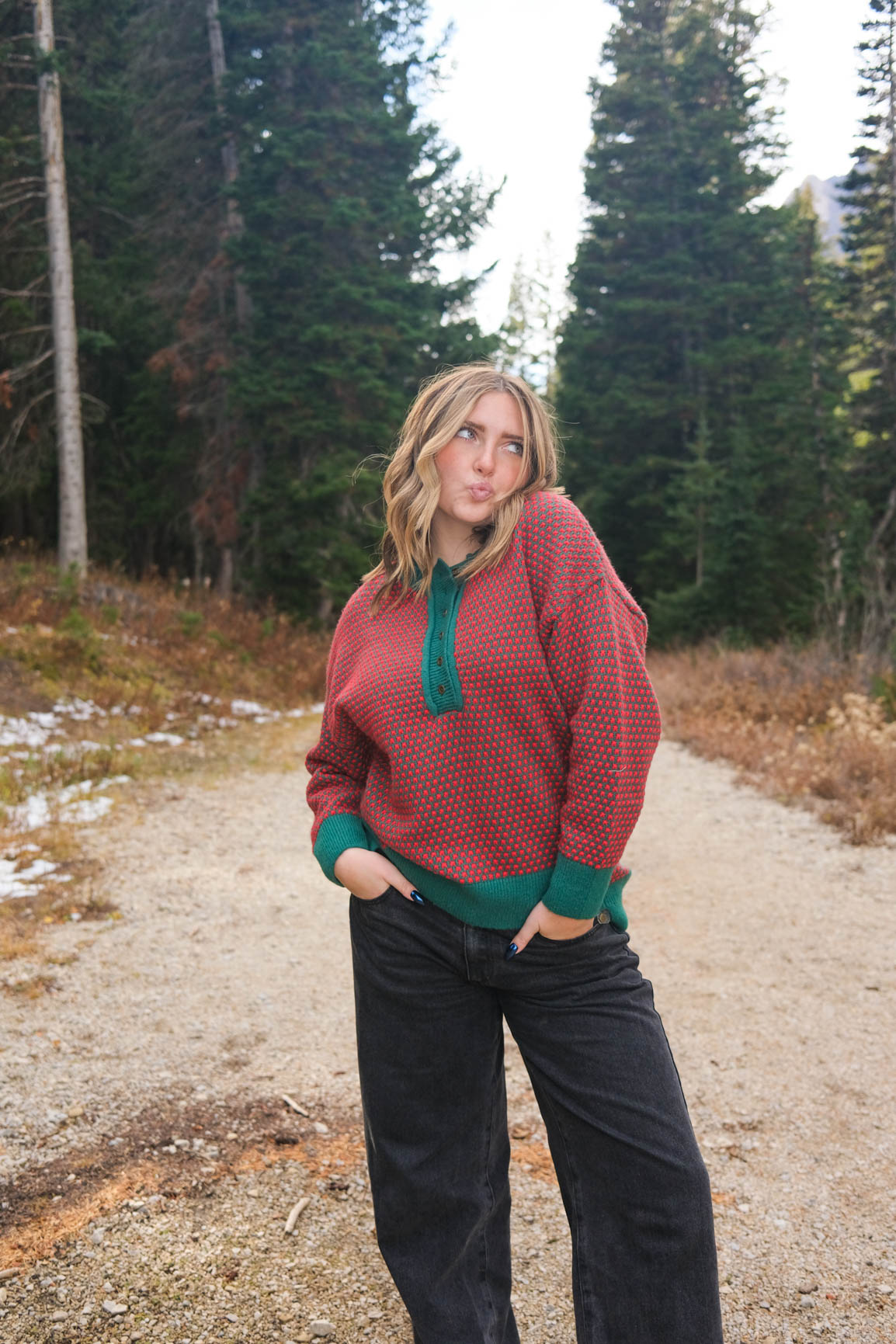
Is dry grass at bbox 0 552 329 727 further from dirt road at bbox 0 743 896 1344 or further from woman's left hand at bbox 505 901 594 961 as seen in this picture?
woman's left hand at bbox 505 901 594 961

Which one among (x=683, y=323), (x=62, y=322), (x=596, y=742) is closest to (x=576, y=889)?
(x=596, y=742)

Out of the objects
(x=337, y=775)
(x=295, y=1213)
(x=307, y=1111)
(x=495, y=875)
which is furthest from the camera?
(x=307, y=1111)

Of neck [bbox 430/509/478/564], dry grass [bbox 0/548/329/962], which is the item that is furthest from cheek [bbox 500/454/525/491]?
dry grass [bbox 0/548/329/962]

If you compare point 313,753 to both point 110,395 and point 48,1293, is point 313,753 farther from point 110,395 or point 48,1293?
point 110,395

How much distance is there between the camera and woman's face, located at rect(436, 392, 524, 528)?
6.18 ft

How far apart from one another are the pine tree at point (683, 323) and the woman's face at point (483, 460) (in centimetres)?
1552

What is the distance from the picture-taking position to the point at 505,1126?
209 centimetres

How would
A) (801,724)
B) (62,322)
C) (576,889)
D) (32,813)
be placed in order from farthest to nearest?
1. (62,322)
2. (801,724)
3. (32,813)
4. (576,889)

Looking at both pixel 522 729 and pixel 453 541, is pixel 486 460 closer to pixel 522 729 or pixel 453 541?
pixel 453 541

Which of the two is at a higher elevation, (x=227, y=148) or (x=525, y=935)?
(x=227, y=148)

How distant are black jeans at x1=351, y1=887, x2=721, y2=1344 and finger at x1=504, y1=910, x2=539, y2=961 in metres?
0.02

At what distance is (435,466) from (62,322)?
12.5 metres

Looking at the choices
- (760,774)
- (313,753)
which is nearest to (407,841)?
(313,753)

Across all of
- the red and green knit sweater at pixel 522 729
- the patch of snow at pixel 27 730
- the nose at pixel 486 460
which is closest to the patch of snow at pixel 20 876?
the patch of snow at pixel 27 730
